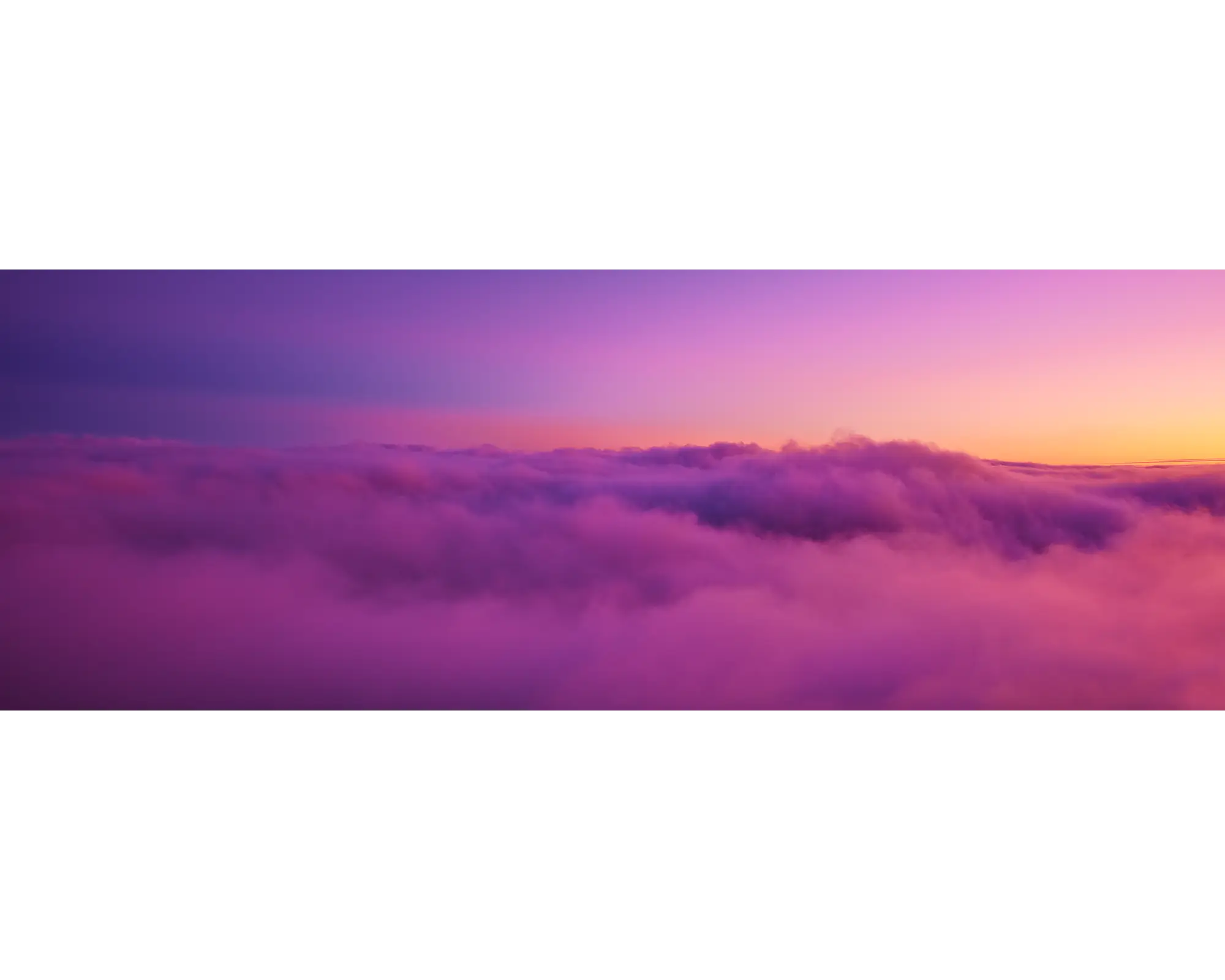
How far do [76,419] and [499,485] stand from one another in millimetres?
1919

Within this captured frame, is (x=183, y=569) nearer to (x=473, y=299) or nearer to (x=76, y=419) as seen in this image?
(x=76, y=419)

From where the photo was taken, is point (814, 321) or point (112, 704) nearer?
point (112, 704)

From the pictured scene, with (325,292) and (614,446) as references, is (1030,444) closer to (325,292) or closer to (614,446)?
(614,446)

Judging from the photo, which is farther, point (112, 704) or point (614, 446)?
point (614, 446)

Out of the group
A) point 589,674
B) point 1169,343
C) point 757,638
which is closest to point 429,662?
point 589,674

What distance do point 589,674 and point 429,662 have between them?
27.8 inches

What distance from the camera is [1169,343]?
385 centimetres

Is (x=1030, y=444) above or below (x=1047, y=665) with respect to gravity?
above

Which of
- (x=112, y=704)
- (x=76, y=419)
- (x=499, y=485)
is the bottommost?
(x=112, y=704)

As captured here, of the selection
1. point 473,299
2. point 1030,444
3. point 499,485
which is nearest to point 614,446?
point 499,485

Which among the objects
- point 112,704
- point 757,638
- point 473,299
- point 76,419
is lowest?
point 112,704

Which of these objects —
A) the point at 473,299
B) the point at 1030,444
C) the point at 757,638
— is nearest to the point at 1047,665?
the point at 1030,444

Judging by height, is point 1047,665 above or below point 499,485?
below

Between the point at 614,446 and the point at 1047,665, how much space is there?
216 centimetres
